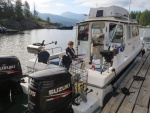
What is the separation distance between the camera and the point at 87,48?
24.9 feet

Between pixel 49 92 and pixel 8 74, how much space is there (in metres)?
1.98

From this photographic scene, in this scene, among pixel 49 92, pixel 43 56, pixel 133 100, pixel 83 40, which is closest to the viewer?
pixel 49 92

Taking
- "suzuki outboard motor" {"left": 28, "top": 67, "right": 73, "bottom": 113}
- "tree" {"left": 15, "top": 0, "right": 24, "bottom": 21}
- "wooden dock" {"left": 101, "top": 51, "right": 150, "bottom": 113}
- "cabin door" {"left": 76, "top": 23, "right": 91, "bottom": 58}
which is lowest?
"wooden dock" {"left": 101, "top": 51, "right": 150, "bottom": 113}

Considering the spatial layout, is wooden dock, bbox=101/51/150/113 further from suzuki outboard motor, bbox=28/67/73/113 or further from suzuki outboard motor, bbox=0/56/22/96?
suzuki outboard motor, bbox=0/56/22/96

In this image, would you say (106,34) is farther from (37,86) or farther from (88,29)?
(37,86)

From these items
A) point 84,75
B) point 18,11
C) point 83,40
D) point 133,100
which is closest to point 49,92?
point 84,75

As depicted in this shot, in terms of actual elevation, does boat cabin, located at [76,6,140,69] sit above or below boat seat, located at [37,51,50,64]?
above

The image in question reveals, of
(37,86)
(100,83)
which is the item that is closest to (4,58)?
(37,86)

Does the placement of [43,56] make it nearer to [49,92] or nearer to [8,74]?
[8,74]

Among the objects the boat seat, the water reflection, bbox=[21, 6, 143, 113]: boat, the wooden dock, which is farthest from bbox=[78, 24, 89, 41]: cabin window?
the water reflection

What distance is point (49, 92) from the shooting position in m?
3.30

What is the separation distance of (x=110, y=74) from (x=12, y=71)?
2.85m

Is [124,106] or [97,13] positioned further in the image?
[97,13]

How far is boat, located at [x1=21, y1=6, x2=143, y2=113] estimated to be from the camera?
11.0 feet
